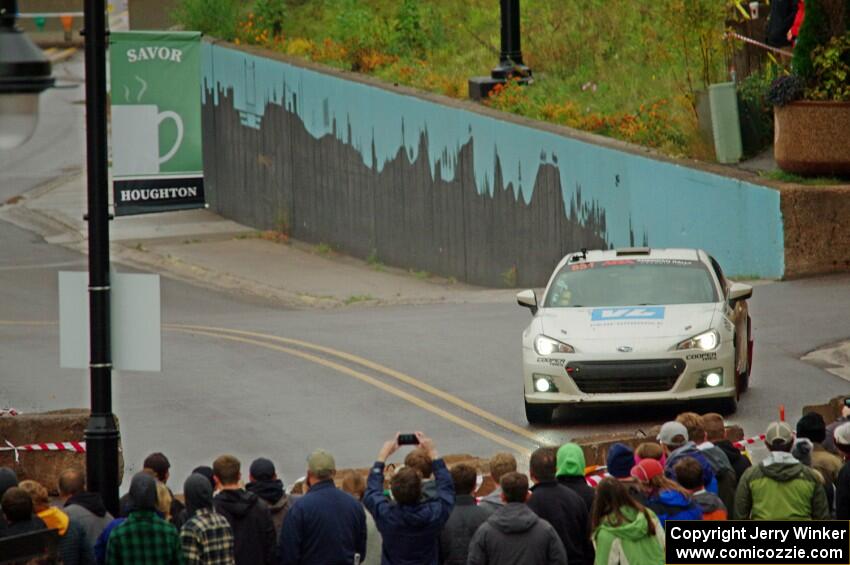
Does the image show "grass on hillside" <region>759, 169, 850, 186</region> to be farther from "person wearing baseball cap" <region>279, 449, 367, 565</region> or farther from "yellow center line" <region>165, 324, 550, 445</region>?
"person wearing baseball cap" <region>279, 449, 367, 565</region>

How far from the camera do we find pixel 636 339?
624 inches

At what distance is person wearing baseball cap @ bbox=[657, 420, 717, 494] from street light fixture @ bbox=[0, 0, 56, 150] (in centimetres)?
431

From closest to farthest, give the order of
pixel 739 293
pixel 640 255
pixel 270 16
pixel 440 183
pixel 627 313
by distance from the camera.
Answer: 1. pixel 627 313
2. pixel 739 293
3. pixel 640 255
4. pixel 440 183
5. pixel 270 16

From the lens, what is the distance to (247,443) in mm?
16562

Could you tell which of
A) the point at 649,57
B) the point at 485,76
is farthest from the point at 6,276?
the point at 649,57

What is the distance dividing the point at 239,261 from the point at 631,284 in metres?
18.8

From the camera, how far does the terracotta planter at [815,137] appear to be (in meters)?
24.7

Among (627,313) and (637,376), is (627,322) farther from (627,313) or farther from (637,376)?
(637,376)

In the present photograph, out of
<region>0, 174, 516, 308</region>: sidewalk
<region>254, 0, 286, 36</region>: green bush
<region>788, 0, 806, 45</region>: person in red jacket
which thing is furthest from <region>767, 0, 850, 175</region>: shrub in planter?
<region>254, 0, 286, 36</region>: green bush

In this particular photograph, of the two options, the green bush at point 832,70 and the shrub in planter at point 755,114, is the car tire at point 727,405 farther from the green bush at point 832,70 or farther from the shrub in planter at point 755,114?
the shrub in planter at point 755,114

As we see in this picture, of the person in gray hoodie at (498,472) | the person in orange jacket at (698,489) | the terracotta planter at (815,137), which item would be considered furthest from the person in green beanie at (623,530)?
the terracotta planter at (815,137)

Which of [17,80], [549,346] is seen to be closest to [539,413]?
[549,346]

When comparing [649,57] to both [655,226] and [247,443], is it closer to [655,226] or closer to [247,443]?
→ [655,226]

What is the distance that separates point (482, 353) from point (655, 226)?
685 cm
